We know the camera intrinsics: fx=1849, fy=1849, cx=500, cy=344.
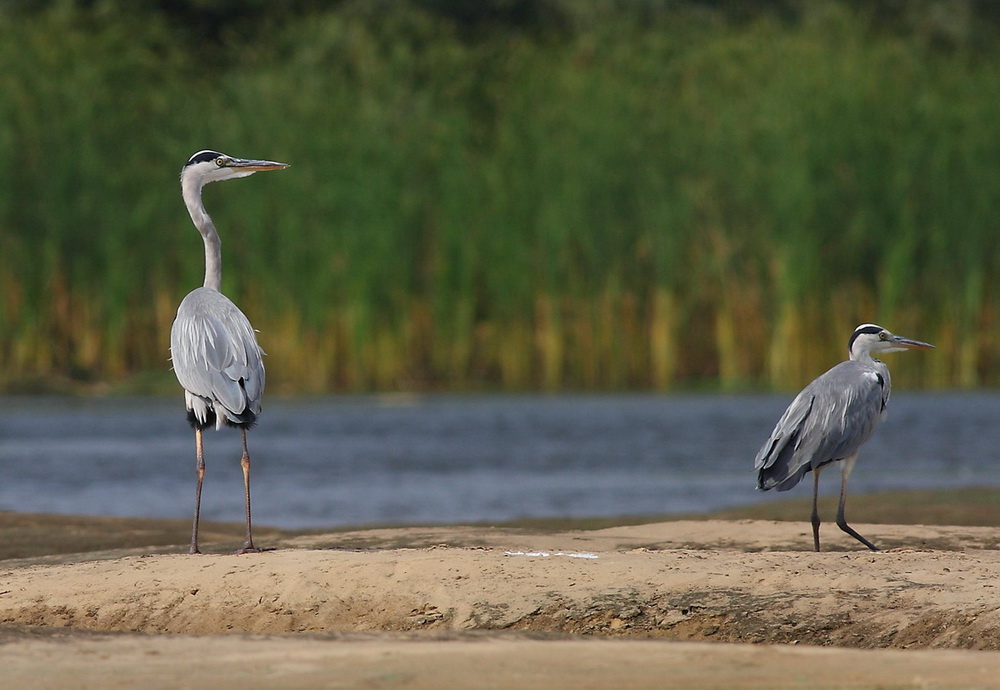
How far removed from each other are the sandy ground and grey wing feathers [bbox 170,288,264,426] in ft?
2.45

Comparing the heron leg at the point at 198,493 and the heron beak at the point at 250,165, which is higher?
the heron beak at the point at 250,165

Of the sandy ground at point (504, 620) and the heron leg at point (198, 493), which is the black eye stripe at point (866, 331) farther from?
the heron leg at point (198, 493)

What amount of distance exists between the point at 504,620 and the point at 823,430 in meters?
2.55

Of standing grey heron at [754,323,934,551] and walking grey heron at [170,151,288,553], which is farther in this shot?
standing grey heron at [754,323,934,551]

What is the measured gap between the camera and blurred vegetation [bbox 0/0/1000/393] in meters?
18.7

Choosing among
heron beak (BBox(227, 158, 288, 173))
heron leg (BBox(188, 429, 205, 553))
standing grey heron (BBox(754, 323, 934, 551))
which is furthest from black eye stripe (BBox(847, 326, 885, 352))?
heron leg (BBox(188, 429, 205, 553))

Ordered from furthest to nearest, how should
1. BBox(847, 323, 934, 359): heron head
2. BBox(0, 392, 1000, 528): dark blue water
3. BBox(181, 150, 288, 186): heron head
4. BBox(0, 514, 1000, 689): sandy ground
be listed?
BBox(0, 392, 1000, 528): dark blue water < BBox(847, 323, 934, 359): heron head < BBox(181, 150, 288, 186): heron head < BBox(0, 514, 1000, 689): sandy ground

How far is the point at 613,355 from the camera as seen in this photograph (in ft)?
62.4

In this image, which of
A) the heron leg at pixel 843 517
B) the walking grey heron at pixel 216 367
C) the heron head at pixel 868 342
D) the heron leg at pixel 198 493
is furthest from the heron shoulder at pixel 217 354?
the heron head at pixel 868 342

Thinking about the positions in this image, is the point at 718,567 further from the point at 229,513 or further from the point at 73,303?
the point at 73,303

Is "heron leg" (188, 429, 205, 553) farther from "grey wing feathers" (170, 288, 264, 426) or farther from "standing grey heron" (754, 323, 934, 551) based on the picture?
"standing grey heron" (754, 323, 934, 551)

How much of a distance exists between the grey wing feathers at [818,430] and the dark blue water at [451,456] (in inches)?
135

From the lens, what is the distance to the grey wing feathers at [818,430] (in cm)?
852

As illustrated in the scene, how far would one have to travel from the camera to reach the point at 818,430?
8.57 m
